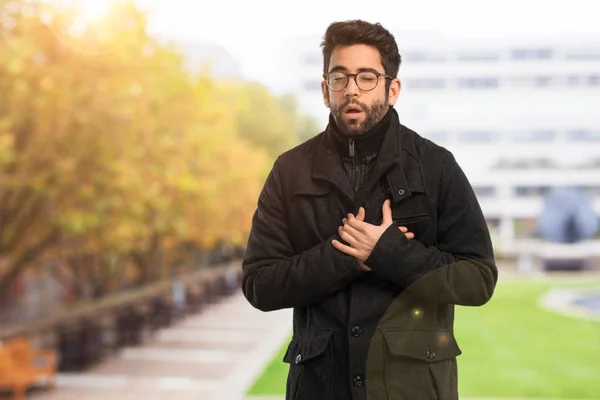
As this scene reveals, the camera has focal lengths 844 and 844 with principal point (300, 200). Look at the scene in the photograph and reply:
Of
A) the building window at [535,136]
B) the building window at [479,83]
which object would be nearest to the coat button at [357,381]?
the building window at [479,83]

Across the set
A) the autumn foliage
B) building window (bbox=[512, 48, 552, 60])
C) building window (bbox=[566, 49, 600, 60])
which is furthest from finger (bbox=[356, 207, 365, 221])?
building window (bbox=[566, 49, 600, 60])

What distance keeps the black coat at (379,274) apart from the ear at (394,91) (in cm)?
7

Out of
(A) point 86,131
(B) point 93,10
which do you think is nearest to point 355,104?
(A) point 86,131

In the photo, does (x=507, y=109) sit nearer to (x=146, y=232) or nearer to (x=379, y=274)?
(x=146, y=232)

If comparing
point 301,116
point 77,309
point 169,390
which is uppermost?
point 301,116

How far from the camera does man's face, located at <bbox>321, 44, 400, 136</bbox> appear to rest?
6.00 ft

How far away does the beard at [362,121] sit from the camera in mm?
1838

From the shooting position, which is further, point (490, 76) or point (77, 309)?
point (490, 76)

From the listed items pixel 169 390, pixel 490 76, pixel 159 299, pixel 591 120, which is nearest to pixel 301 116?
pixel 159 299

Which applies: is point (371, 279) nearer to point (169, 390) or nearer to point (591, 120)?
point (169, 390)

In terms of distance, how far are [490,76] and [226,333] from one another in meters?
28.0

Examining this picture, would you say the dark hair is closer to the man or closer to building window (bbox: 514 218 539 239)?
the man

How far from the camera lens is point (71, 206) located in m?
8.98

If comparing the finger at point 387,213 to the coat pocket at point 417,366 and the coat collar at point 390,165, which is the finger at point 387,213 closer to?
the coat collar at point 390,165
